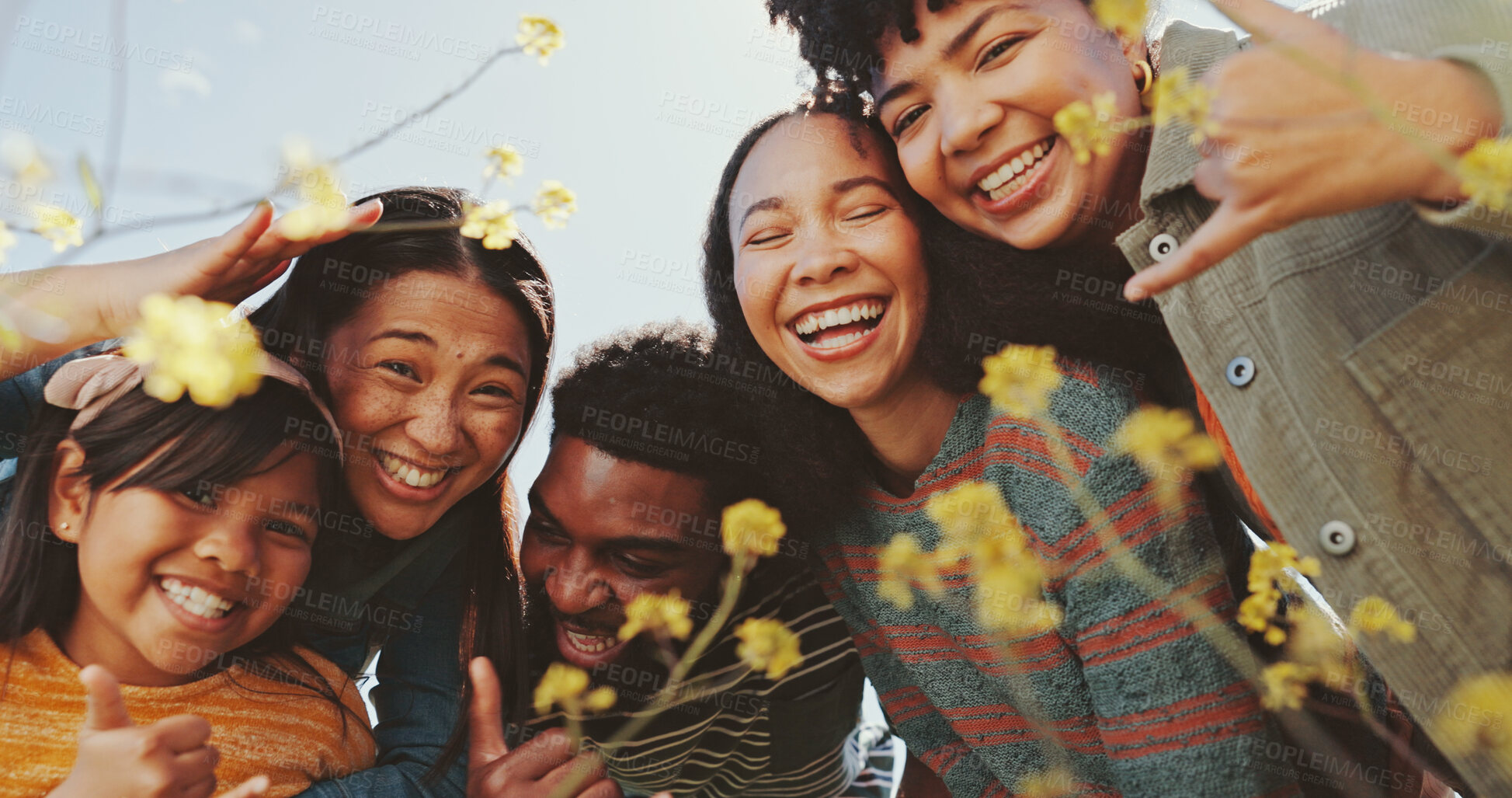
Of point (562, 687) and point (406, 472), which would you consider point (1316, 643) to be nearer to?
point (562, 687)

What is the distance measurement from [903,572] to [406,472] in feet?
2.68

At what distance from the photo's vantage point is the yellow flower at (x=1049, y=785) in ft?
4.82

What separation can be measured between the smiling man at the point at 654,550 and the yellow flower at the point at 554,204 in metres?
0.44

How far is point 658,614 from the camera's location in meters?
1.68

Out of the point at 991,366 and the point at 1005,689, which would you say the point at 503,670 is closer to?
the point at 1005,689

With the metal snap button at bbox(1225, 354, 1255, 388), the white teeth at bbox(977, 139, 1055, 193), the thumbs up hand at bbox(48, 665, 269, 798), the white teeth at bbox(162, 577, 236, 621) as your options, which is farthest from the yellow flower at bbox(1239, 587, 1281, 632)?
the white teeth at bbox(162, 577, 236, 621)

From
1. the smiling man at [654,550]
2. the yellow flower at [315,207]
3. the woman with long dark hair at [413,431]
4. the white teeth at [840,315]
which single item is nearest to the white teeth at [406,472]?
the woman with long dark hair at [413,431]

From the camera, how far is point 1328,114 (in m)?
0.92

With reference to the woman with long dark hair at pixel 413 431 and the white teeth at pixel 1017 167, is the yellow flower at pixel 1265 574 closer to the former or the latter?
the white teeth at pixel 1017 167

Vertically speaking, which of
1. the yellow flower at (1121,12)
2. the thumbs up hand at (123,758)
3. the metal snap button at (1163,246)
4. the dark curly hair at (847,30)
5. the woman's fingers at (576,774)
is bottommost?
the woman's fingers at (576,774)

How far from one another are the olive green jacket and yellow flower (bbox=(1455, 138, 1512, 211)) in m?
0.26

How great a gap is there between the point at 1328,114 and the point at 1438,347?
33 centimetres

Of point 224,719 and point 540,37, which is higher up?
point 540,37

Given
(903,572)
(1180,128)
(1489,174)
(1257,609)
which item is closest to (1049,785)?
(903,572)
